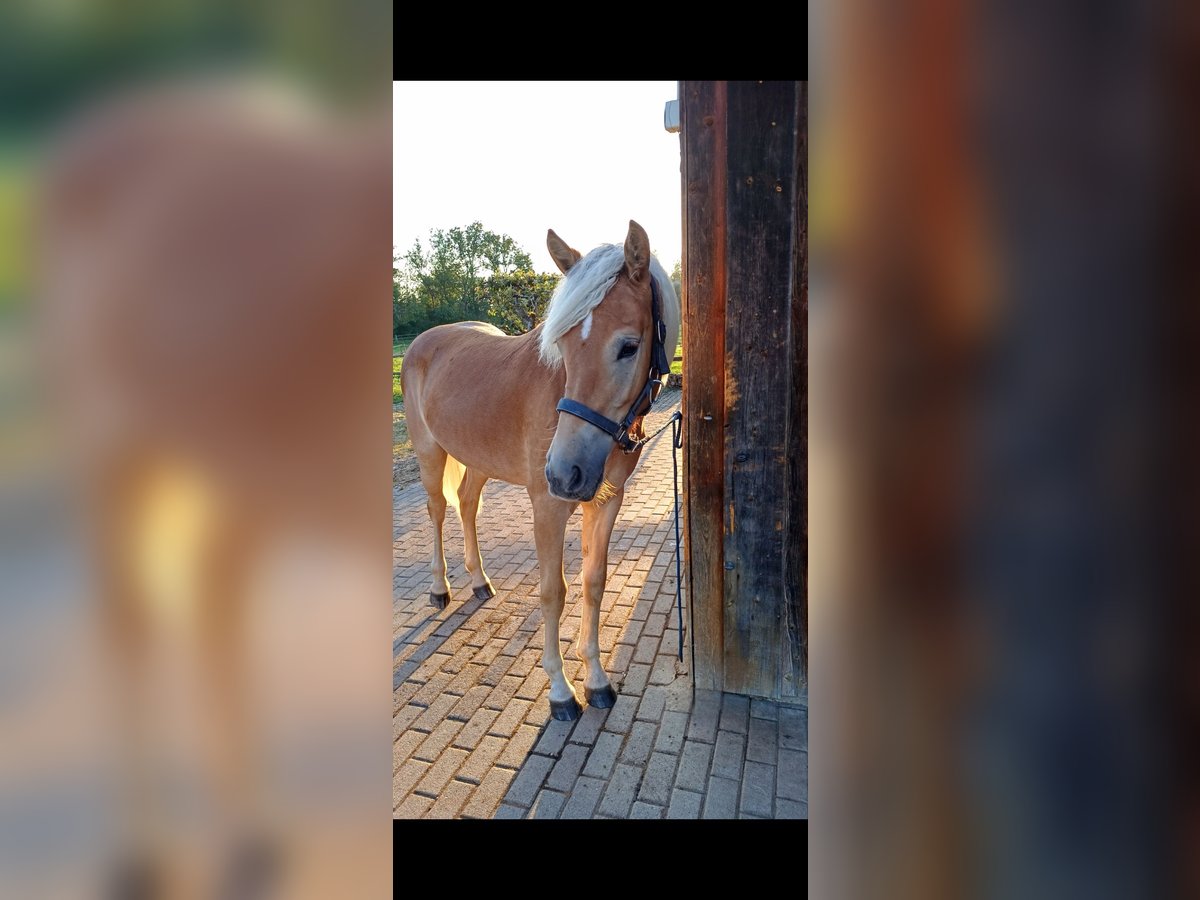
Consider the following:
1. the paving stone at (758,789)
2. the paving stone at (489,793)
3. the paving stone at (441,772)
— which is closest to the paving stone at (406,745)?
the paving stone at (441,772)

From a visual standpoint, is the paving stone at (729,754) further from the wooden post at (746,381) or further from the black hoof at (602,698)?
the black hoof at (602,698)

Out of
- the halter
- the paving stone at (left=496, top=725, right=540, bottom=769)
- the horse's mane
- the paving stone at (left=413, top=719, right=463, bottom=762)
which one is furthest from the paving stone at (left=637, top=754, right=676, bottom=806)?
the horse's mane

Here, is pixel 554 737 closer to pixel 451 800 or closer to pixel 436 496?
pixel 451 800

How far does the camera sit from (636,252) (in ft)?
7.82

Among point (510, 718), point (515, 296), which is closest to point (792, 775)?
point (510, 718)

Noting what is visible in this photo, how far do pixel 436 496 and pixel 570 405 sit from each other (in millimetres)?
2028

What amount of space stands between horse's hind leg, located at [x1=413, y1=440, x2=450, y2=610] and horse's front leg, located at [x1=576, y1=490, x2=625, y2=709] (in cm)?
135

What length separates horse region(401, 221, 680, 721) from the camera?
7.69ft

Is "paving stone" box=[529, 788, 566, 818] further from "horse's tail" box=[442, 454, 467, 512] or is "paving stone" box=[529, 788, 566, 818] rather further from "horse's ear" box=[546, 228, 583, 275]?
"horse's tail" box=[442, 454, 467, 512]
